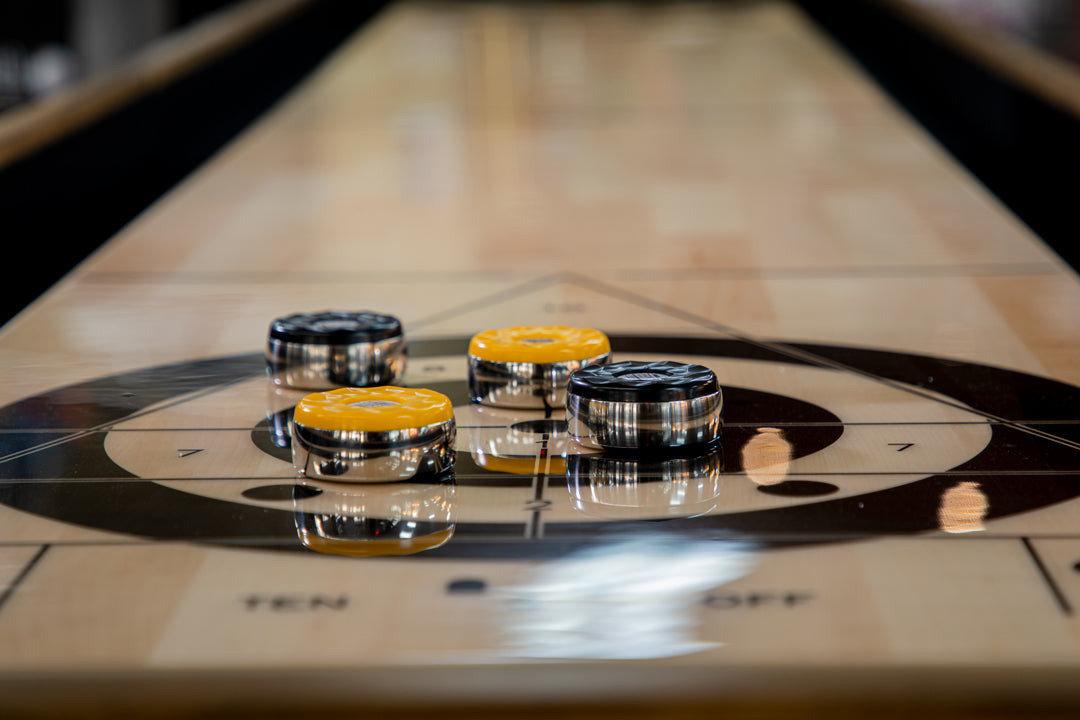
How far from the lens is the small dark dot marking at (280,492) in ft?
2.81

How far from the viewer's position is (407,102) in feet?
10.5

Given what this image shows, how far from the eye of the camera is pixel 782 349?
1313 millimetres

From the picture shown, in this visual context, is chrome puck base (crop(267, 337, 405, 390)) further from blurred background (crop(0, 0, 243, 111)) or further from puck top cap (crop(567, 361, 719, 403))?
blurred background (crop(0, 0, 243, 111))

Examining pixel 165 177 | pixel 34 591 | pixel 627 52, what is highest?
pixel 627 52

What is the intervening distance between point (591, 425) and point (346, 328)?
12.8 inches

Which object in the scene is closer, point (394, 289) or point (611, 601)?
point (611, 601)

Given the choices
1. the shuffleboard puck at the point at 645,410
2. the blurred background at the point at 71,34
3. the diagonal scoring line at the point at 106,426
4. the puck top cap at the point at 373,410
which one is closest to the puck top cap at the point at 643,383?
the shuffleboard puck at the point at 645,410

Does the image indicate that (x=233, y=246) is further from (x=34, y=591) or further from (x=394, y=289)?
(x=34, y=591)

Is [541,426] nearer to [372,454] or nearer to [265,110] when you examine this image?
[372,454]

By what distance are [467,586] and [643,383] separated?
28cm

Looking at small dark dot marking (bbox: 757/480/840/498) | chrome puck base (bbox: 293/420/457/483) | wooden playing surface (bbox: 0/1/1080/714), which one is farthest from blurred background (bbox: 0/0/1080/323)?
small dark dot marking (bbox: 757/480/840/498)

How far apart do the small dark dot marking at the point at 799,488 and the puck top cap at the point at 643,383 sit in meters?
0.09

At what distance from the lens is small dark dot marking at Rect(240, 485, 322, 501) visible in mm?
857

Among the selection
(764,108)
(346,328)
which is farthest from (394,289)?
(764,108)
